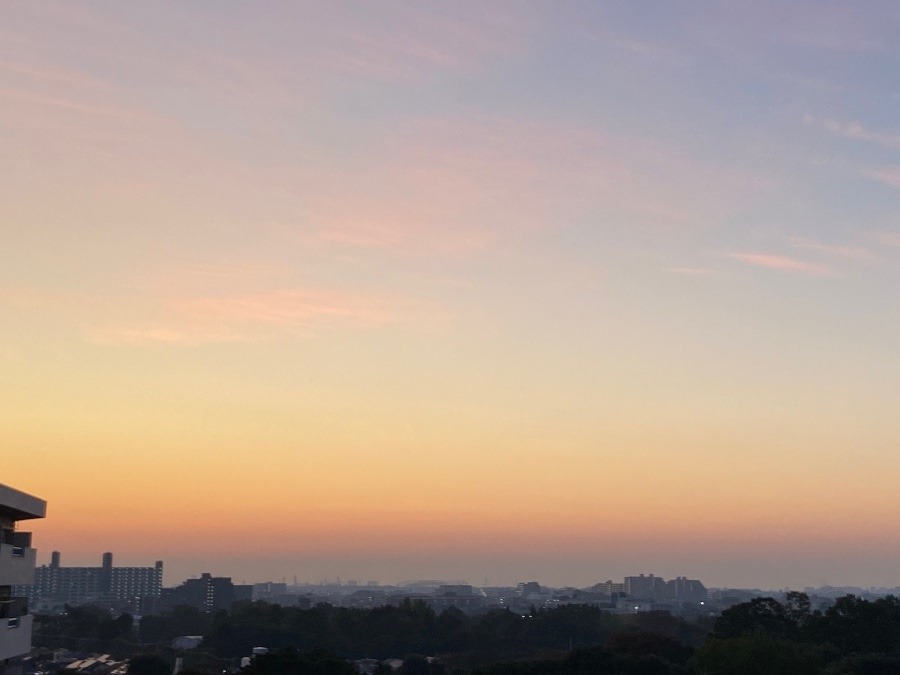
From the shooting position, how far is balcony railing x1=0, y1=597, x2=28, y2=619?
81.4ft

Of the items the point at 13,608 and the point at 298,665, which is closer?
the point at 13,608

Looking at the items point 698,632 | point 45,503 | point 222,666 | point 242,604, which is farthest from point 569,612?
point 45,503

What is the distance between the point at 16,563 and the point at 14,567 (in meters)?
0.24

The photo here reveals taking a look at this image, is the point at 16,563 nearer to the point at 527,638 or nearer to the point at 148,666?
the point at 148,666

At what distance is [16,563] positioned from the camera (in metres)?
25.4

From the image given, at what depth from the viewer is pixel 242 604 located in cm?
13288

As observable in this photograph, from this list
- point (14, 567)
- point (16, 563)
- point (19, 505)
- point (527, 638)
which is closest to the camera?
point (19, 505)

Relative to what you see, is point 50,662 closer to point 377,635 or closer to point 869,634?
point 377,635

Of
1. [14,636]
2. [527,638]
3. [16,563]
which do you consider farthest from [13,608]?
[527,638]

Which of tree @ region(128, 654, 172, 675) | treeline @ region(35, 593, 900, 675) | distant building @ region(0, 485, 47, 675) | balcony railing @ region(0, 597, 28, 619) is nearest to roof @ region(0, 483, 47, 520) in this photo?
distant building @ region(0, 485, 47, 675)

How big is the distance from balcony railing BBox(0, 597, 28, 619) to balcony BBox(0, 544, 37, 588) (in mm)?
413

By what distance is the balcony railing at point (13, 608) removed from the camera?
24797 mm

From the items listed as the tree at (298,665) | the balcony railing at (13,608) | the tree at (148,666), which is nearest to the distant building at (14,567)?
the balcony railing at (13,608)

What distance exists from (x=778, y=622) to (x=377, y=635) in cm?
5862
